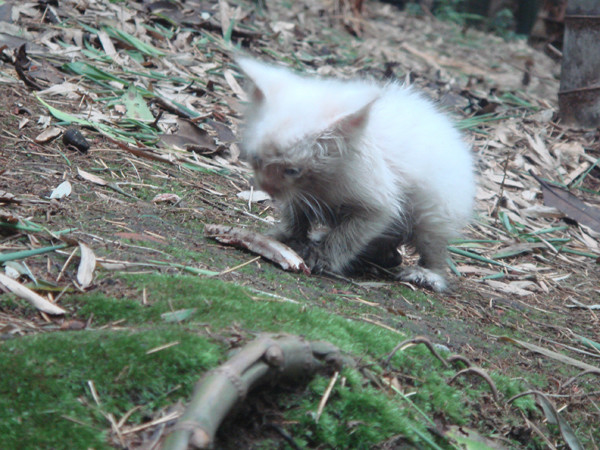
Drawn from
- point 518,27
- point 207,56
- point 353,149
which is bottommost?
point 518,27

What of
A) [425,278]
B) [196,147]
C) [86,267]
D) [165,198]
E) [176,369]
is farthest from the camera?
[196,147]

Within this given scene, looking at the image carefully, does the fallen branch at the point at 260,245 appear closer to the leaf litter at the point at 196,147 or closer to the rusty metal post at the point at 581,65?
the leaf litter at the point at 196,147

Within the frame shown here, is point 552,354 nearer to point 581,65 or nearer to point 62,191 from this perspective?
point 62,191

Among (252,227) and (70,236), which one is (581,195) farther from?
(70,236)

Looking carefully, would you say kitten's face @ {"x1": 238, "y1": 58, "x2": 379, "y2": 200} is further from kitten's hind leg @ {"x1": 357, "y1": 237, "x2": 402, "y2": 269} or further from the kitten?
kitten's hind leg @ {"x1": 357, "y1": 237, "x2": 402, "y2": 269}

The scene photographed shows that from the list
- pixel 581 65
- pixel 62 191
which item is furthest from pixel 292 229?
pixel 581 65

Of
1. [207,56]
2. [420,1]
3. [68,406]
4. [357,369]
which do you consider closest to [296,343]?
[357,369]
